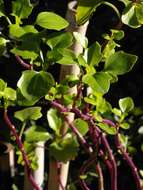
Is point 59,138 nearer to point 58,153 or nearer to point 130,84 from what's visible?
point 58,153

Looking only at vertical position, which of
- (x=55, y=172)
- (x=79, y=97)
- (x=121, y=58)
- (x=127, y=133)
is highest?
(x=121, y=58)

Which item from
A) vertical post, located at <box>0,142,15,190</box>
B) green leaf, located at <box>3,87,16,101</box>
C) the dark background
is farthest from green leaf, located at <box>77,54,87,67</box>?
vertical post, located at <box>0,142,15,190</box>

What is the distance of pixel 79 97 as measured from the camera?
2.82 feet

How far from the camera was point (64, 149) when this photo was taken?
35.7 inches

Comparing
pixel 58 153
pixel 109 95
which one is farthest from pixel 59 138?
pixel 109 95

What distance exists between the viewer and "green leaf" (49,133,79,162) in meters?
0.90

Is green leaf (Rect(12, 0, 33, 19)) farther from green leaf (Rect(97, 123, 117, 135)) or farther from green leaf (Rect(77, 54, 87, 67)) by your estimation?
green leaf (Rect(97, 123, 117, 135))

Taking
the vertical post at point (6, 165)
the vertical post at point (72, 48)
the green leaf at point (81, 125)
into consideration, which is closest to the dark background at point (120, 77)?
the vertical post at point (6, 165)

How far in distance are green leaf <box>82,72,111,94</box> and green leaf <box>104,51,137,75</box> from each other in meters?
0.03

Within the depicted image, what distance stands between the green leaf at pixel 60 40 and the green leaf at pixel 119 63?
0.23 feet

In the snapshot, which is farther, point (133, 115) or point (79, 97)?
point (133, 115)

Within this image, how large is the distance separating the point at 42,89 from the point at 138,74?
27.7 inches

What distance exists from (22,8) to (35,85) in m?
0.13

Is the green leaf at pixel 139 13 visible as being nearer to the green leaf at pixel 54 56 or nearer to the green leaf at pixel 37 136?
the green leaf at pixel 54 56
